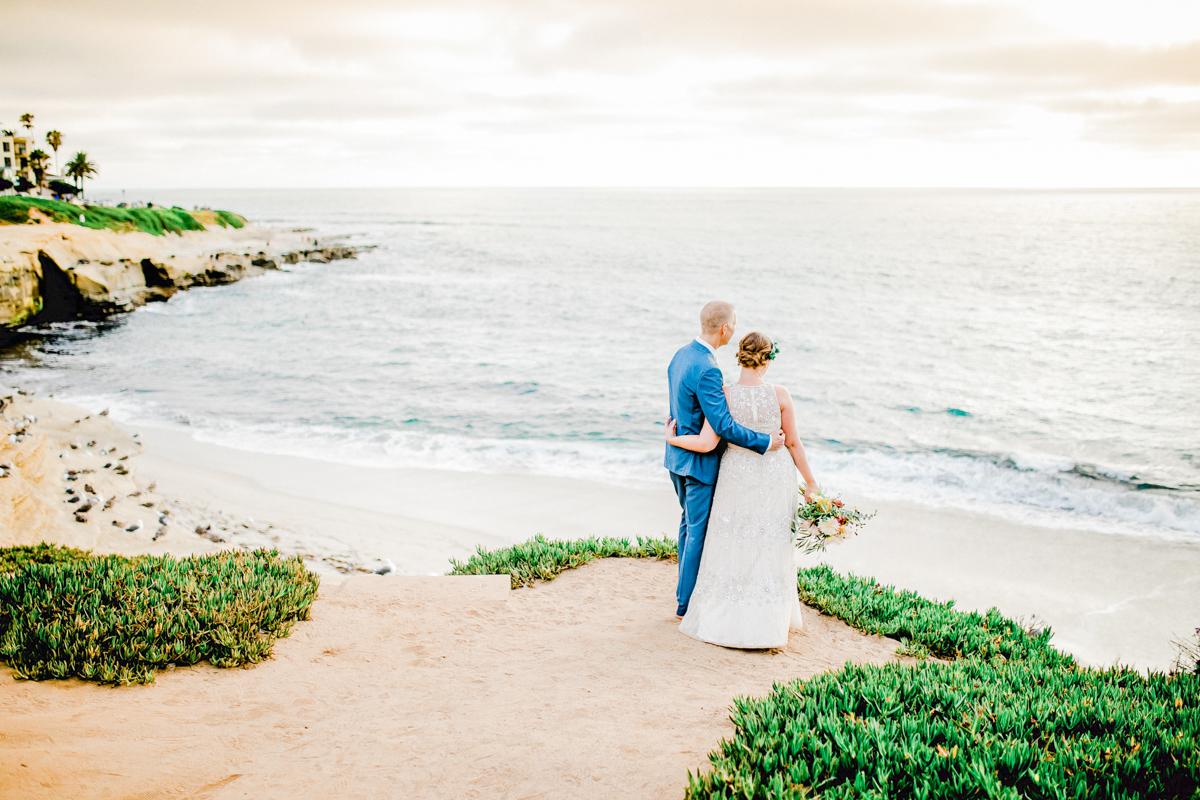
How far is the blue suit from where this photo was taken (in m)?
5.52

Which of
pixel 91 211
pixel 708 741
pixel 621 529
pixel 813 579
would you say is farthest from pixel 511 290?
pixel 708 741

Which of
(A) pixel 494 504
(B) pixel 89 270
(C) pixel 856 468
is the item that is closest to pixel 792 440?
(A) pixel 494 504

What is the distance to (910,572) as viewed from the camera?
418 inches

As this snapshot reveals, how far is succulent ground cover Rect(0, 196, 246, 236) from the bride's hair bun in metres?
49.5

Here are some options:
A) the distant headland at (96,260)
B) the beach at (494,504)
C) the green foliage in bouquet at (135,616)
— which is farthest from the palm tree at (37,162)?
the green foliage in bouquet at (135,616)

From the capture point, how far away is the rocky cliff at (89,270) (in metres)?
29.6

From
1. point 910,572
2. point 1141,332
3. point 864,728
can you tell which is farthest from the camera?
point 1141,332

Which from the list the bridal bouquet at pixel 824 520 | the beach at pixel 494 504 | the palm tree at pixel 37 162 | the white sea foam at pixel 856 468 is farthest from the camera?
the palm tree at pixel 37 162

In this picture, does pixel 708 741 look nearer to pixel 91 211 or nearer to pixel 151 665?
pixel 151 665

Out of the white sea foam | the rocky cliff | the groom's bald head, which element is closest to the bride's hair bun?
the groom's bald head

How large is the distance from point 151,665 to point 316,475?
31.9 ft

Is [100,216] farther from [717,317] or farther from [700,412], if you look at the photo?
[717,317]

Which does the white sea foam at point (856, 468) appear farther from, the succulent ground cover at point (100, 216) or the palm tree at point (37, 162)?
the palm tree at point (37, 162)

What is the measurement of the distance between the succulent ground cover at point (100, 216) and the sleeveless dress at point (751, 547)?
49.5 meters
